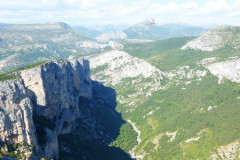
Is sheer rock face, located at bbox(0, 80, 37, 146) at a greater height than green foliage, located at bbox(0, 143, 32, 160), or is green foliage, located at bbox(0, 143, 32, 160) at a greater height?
sheer rock face, located at bbox(0, 80, 37, 146)

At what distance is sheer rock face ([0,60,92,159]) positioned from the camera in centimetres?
11581

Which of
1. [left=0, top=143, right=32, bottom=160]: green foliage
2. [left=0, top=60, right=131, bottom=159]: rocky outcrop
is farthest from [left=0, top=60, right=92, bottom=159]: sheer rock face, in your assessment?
[left=0, top=143, right=32, bottom=160]: green foliage

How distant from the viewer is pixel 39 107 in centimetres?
14738

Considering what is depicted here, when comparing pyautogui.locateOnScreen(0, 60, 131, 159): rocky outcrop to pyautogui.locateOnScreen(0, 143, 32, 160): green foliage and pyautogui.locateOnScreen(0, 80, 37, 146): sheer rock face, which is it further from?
pyautogui.locateOnScreen(0, 143, 32, 160): green foliage

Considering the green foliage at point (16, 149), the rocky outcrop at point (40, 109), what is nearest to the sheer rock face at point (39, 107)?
the rocky outcrop at point (40, 109)

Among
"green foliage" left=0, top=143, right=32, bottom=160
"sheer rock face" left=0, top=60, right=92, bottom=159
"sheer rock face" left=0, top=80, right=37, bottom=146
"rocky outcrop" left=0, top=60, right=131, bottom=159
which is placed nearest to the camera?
"green foliage" left=0, top=143, right=32, bottom=160

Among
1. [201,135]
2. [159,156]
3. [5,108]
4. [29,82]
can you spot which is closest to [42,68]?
[29,82]

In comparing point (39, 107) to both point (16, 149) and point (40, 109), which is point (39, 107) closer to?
point (40, 109)

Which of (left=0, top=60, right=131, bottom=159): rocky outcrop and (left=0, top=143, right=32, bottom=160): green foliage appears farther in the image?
(left=0, top=60, right=131, bottom=159): rocky outcrop

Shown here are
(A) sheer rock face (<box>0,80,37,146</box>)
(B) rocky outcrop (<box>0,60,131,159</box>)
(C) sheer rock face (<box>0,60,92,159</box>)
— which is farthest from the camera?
(B) rocky outcrop (<box>0,60,131,159</box>)

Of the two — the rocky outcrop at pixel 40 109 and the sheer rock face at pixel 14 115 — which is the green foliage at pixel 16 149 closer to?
the rocky outcrop at pixel 40 109

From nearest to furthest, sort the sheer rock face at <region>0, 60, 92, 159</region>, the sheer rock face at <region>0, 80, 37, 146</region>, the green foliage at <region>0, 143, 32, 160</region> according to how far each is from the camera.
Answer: the green foliage at <region>0, 143, 32, 160</region>, the sheer rock face at <region>0, 80, 37, 146</region>, the sheer rock face at <region>0, 60, 92, 159</region>

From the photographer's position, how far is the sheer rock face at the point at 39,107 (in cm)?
11581

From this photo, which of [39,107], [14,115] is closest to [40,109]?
[39,107]
